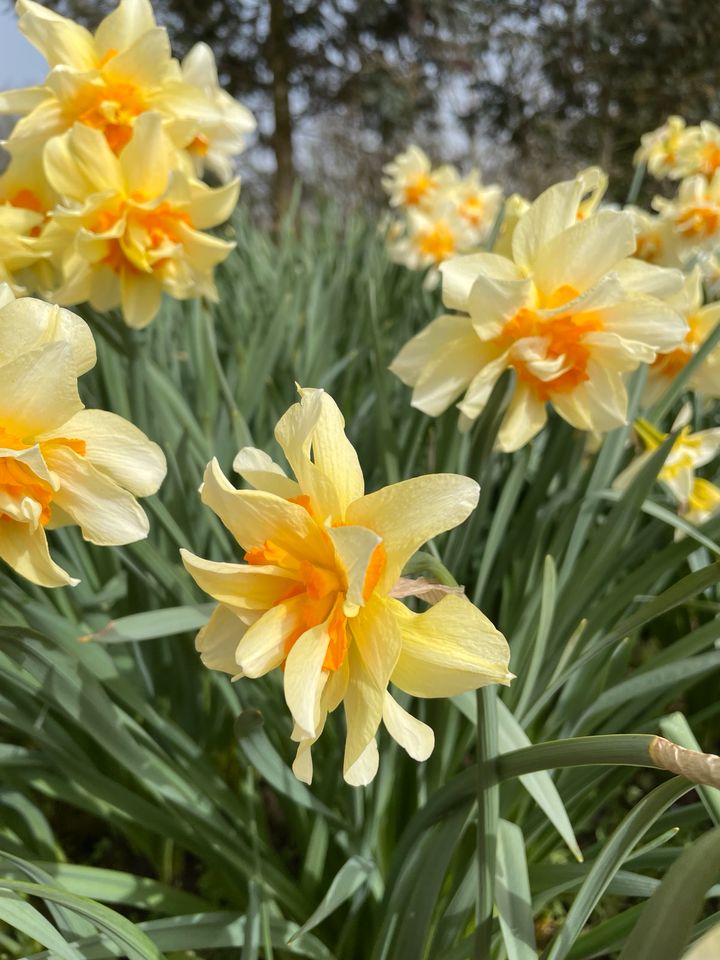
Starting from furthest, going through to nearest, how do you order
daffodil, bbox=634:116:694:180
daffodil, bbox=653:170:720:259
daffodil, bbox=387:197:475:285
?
daffodil, bbox=387:197:475:285 < daffodil, bbox=634:116:694:180 < daffodil, bbox=653:170:720:259

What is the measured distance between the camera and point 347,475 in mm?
624

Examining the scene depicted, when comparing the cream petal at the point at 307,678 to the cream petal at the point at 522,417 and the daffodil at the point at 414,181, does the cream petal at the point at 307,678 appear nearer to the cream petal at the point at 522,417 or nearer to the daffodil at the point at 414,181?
the cream petal at the point at 522,417

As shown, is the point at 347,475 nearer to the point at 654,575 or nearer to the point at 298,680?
the point at 298,680

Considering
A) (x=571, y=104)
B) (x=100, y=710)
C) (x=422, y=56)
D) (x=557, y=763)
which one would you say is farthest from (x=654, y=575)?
(x=571, y=104)

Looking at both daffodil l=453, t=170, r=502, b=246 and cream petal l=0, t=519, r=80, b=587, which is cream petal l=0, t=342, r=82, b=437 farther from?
daffodil l=453, t=170, r=502, b=246

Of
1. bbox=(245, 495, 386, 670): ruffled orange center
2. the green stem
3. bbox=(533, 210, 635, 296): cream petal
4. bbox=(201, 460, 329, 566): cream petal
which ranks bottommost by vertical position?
the green stem

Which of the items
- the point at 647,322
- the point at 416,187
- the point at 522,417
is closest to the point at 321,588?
the point at 522,417

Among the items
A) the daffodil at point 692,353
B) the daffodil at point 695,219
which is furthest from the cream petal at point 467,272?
the daffodil at point 695,219

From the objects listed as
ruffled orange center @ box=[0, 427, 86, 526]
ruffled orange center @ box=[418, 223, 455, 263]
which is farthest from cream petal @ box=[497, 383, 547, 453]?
ruffled orange center @ box=[418, 223, 455, 263]

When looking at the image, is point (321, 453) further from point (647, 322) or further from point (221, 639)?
point (647, 322)

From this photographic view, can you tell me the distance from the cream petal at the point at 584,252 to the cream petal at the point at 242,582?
1.73ft

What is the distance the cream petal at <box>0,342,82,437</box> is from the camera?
23.9 inches

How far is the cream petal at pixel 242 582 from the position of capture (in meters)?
0.60

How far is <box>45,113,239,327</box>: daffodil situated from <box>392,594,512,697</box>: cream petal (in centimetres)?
73
